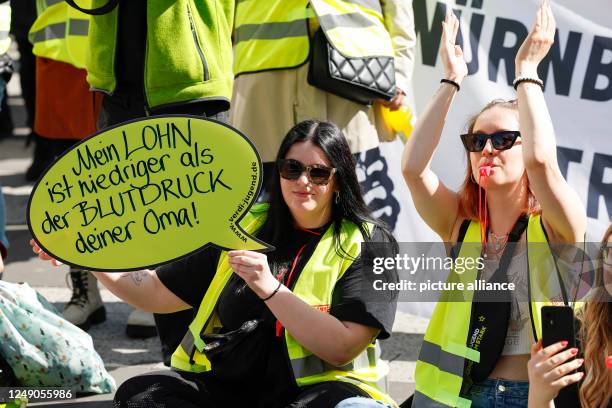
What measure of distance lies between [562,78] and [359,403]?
2.16 metres

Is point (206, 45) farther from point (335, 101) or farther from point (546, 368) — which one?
point (546, 368)

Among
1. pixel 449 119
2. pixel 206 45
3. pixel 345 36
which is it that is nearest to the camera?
pixel 206 45

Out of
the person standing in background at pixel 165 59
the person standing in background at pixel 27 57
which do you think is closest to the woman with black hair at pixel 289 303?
the person standing in background at pixel 165 59

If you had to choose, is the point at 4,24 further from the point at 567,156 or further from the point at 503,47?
the point at 567,156

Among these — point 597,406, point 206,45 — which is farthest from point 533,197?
point 206,45

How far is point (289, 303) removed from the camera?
3305 millimetres

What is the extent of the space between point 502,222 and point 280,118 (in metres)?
1.54

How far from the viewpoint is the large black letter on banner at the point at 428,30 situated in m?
5.12

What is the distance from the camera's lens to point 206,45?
408cm

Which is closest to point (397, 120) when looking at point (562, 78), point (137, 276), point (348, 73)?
point (348, 73)

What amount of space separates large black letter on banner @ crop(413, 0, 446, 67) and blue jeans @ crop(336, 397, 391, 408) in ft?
7.20

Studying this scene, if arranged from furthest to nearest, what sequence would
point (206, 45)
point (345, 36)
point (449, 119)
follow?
point (449, 119), point (345, 36), point (206, 45)

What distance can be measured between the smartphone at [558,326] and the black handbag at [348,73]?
6.41ft

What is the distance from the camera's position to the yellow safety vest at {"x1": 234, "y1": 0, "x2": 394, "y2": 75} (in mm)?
4496
